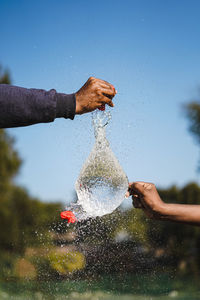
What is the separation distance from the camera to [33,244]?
8203 millimetres

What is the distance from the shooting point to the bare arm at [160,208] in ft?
7.18

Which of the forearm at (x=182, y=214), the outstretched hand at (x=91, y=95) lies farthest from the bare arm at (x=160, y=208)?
the outstretched hand at (x=91, y=95)

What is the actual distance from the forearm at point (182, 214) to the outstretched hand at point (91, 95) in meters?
0.73

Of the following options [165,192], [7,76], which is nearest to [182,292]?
[165,192]

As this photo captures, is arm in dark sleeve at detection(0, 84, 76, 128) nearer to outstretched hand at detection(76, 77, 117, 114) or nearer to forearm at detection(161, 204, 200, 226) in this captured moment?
outstretched hand at detection(76, 77, 117, 114)

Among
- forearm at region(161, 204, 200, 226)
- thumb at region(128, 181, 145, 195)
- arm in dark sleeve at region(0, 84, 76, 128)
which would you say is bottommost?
forearm at region(161, 204, 200, 226)

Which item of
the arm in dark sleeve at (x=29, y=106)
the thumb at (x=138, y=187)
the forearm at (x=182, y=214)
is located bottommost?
the forearm at (x=182, y=214)

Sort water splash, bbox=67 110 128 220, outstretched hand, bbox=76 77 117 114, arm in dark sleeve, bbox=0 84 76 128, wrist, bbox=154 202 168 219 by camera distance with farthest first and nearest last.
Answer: water splash, bbox=67 110 128 220
wrist, bbox=154 202 168 219
outstretched hand, bbox=76 77 117 114
arm in dark sleeve, bbox=0 84 76 128

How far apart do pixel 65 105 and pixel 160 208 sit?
82 cm

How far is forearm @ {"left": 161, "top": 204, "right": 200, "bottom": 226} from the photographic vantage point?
221 centimetres

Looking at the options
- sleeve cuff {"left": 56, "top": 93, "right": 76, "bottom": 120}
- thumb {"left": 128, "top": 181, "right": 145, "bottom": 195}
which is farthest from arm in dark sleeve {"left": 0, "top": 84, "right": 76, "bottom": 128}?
thumb {"left": 128, "top": 181, "right": 145, "bottom": 195}

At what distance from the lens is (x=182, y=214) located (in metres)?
2.23

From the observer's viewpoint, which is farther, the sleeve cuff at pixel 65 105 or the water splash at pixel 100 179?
the water splash at pixel 100 179

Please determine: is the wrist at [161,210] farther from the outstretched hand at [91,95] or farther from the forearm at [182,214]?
the outstretched hand at [91,95]
